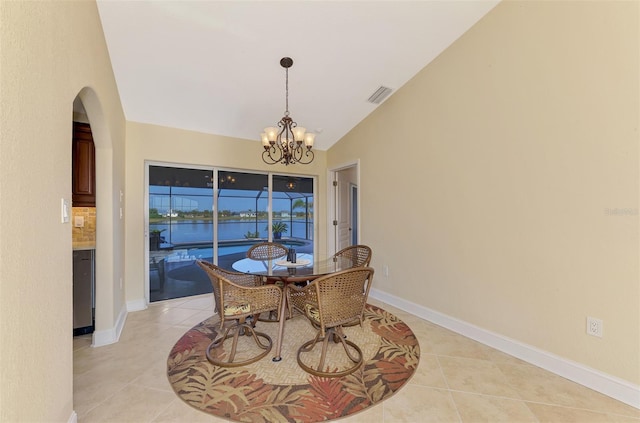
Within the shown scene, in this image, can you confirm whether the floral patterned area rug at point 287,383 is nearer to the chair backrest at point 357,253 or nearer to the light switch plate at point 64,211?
the chair backrest at point 357,253

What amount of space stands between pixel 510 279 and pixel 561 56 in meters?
1.89

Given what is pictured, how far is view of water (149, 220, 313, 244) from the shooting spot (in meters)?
3.96

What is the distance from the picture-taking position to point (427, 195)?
3.24 meters

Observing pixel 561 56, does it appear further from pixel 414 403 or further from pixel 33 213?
pixel 33 213

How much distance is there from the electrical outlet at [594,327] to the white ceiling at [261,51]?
2816 millimetres

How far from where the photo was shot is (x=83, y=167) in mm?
2760

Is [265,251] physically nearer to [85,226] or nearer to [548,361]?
[85,226]

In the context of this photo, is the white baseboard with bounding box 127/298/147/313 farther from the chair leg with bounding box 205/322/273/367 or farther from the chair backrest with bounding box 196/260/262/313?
the chair backrest with bounding box 196/260/262/313

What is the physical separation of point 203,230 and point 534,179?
13.5 feet

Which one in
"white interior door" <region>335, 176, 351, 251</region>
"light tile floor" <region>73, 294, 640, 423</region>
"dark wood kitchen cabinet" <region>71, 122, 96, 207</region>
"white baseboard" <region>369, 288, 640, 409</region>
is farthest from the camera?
"white interior door" <region>335, 176, 351, 251</region>

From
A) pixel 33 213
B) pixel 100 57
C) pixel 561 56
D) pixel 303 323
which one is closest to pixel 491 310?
pixel 303 323

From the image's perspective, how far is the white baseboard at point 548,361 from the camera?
1.86m

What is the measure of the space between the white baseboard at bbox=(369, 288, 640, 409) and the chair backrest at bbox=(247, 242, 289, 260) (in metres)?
1.92

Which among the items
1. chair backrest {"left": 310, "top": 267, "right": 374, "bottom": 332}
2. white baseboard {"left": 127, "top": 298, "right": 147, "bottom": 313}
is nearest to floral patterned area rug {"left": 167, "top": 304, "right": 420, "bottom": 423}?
chair backrest {"left": 310, "top": 267, "right": 374, "bottom": 332}
